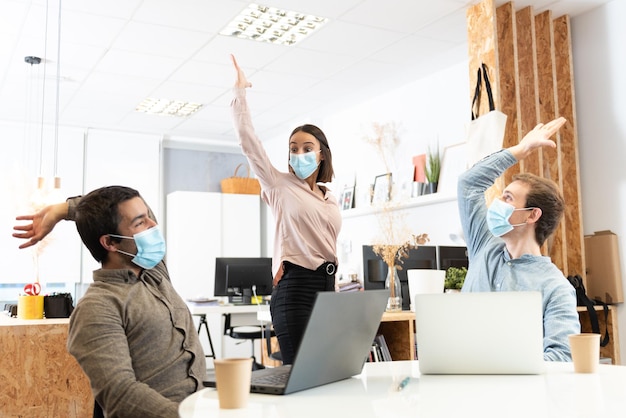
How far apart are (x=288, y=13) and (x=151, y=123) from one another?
10.5ft

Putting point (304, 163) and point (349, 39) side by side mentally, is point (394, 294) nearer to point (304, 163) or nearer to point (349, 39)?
point (304, 163)

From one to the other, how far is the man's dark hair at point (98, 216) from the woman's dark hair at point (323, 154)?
1.00 meters

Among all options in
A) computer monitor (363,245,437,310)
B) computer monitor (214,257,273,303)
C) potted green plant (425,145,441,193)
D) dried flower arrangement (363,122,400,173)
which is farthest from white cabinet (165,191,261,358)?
computer monitor (363,245,437,310)

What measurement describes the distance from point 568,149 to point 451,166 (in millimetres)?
986

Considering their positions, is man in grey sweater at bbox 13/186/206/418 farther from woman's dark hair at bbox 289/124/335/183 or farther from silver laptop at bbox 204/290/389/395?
woman's dark hair at bbox 289/124/335/183

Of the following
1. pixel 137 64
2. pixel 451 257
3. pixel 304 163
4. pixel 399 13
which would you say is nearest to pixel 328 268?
pixel 304 163

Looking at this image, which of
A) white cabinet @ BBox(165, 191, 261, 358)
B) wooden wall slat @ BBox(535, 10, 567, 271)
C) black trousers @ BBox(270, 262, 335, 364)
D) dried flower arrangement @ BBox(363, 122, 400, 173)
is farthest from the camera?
white cabinet @ BBox(165, 191, 261, 358)

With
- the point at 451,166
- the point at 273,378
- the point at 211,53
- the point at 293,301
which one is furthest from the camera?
the point at 451,166

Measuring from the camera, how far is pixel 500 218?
1.97 metres

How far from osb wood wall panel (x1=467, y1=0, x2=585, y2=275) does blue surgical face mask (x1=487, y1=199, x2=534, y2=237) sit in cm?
194

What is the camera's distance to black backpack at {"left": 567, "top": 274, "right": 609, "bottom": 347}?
371 cm

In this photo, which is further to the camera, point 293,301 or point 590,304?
point 590,304

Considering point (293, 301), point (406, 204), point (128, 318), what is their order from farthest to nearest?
point (406, 204) < point (293, 301) < point (128, 318)

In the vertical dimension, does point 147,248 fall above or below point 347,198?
below
